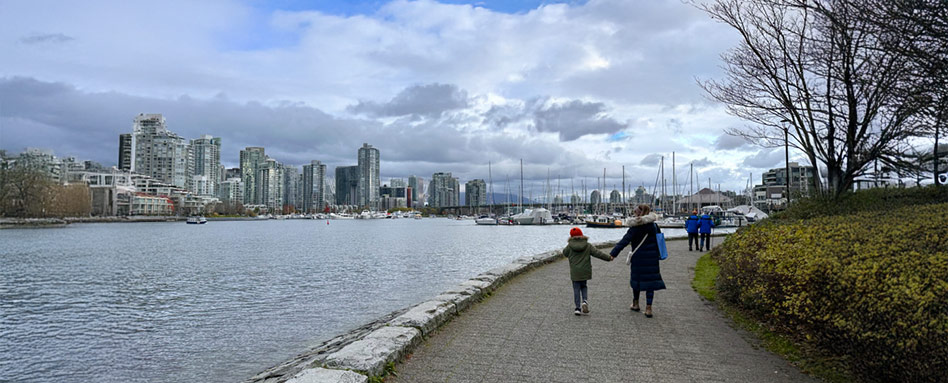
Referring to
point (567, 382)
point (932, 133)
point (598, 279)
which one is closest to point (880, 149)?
point (932, 133)

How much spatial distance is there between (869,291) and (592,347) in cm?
341

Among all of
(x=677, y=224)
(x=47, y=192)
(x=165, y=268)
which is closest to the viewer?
(x=165, y=268)

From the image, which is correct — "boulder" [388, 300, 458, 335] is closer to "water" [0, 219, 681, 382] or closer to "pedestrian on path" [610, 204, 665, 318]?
"pedestrian on path" [610, 204, 665, 318]

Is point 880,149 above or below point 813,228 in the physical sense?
above

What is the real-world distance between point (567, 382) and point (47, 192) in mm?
142723

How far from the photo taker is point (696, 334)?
841 centimetres

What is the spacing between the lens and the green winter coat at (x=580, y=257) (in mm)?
9992

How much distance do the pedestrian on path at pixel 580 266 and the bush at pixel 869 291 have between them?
269cm

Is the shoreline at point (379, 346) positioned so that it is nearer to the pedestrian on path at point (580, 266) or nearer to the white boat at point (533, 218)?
the pedestrian on path at point (580, 266)

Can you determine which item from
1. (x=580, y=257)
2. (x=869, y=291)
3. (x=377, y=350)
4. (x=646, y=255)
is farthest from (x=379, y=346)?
(x=869, y=291)

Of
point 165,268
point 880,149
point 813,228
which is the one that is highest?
point 880,149

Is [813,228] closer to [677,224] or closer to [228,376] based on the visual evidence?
[228,376]

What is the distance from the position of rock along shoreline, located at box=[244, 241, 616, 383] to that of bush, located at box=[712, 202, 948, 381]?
4.83 metres

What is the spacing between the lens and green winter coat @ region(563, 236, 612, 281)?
9.99m
